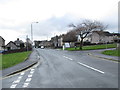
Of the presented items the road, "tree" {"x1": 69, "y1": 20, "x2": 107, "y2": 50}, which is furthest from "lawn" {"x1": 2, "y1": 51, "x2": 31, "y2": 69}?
"tree" {"x1": 69, "y1": 20, "x2": 107, "y2": 50}

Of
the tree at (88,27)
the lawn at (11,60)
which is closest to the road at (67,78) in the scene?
the lawn at (11,60)

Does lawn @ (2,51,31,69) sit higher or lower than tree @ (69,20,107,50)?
lower

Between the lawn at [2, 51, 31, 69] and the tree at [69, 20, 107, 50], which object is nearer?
the lawn at [2, 51, 31, 69]

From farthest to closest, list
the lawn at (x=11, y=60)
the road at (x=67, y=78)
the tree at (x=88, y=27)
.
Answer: the tree at (x=88, y=27) < the lawn at (x=11, y=60) < the road at (x=67, y=78)

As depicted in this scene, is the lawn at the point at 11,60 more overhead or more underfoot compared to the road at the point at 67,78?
more underfoot

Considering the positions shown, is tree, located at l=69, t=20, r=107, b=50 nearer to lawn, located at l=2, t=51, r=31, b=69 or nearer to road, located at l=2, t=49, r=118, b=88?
lawn, located at l=2, t=51, r=31, b=69

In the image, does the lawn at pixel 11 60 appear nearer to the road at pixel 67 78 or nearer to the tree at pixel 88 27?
the road at pixel 67 78

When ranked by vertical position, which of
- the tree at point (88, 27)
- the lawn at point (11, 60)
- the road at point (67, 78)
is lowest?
the lawn at point (11, 60)

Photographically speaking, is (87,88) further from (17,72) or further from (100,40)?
(100,40)

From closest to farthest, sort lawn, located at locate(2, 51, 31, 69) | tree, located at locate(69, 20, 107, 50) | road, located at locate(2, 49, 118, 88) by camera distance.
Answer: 1. road, located at locate(2, 49, 118, 88)
2. lawn, located at locate(2, 51, 31, 69)
3. tree, located at locate(69, 20, 107, 50)

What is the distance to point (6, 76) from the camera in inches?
415

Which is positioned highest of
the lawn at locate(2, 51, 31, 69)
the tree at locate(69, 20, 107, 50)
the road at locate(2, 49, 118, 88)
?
the tree at locate(69, 20, 107, 50)

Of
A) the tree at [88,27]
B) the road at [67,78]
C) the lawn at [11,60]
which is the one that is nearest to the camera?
the road at [67,78]

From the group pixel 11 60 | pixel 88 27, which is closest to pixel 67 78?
pixel 11 60
